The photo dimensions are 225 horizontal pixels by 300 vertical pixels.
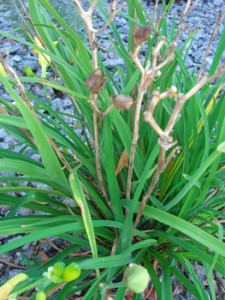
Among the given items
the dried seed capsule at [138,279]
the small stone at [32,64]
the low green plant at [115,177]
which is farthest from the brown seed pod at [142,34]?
the small stone at [32,64]

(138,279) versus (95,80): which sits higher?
(95,80)

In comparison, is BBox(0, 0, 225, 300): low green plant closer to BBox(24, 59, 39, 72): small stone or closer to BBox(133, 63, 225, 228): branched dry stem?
BBox(133, 63, 225, 228): branched dry stem

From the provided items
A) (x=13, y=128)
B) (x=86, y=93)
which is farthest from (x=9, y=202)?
(x=86, y=93)

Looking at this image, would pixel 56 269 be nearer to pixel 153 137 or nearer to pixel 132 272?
pixel 132 272

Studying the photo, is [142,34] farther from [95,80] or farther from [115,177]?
[115,177]

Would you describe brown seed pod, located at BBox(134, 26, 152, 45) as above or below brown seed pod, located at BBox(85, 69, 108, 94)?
above

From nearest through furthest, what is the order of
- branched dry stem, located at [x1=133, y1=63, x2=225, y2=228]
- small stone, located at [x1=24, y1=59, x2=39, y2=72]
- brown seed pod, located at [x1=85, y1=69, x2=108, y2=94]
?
branched dry stem, located at [x1=133, y1=63, x2=225, y2=228] → brown seed pod, located at [x1=85, y1=69, x2=108, y2=94] → small stone, located at [x1=24, y1=59, x2=39, y2=72]

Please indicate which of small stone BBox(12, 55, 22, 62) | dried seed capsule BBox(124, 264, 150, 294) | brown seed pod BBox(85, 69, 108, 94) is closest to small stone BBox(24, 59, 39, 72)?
small stone BBox(12, 55, 22, 62)

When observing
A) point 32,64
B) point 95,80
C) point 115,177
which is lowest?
point 115,177

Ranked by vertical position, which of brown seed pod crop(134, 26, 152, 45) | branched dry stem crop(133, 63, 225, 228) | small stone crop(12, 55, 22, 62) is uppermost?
brown seed pod crop(134, 26, 152, 45)

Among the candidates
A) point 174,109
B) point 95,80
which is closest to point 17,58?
point 95,80

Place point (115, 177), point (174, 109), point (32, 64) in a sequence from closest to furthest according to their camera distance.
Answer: point (174, 109) < point (115, 177) < point (32, 64)
